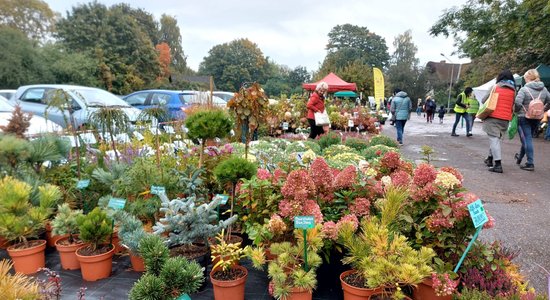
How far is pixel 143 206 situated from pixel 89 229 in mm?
513

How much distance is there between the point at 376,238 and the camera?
190 cm

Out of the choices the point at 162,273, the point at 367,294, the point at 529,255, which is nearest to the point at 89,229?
the point at 162,273

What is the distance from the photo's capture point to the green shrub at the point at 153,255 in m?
1.81

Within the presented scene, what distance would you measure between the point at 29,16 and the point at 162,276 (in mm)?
37047

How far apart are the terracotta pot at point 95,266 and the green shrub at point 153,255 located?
34.2 inches

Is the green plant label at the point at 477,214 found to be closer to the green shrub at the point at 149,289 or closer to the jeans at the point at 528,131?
the green shrub at the point at 149,289

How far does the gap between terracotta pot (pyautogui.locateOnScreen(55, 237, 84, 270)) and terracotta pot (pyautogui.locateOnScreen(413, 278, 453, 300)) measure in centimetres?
250

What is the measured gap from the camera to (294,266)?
2021mm

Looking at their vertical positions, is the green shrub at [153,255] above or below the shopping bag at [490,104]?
below

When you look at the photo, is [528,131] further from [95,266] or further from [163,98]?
[163,98]

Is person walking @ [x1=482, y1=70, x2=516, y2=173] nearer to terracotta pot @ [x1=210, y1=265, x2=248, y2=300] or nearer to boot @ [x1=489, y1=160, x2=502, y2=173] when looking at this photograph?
boot @ [x1=489, y1=160, x2=502, y2=173]

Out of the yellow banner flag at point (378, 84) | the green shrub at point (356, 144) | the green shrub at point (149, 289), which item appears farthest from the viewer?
the yellow banner flag at point (378, 84)

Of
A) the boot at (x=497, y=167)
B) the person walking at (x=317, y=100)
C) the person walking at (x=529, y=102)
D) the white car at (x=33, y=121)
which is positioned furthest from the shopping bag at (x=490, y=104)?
the white car at (x=33, y=121)

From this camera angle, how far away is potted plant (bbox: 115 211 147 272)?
2.30 metres
